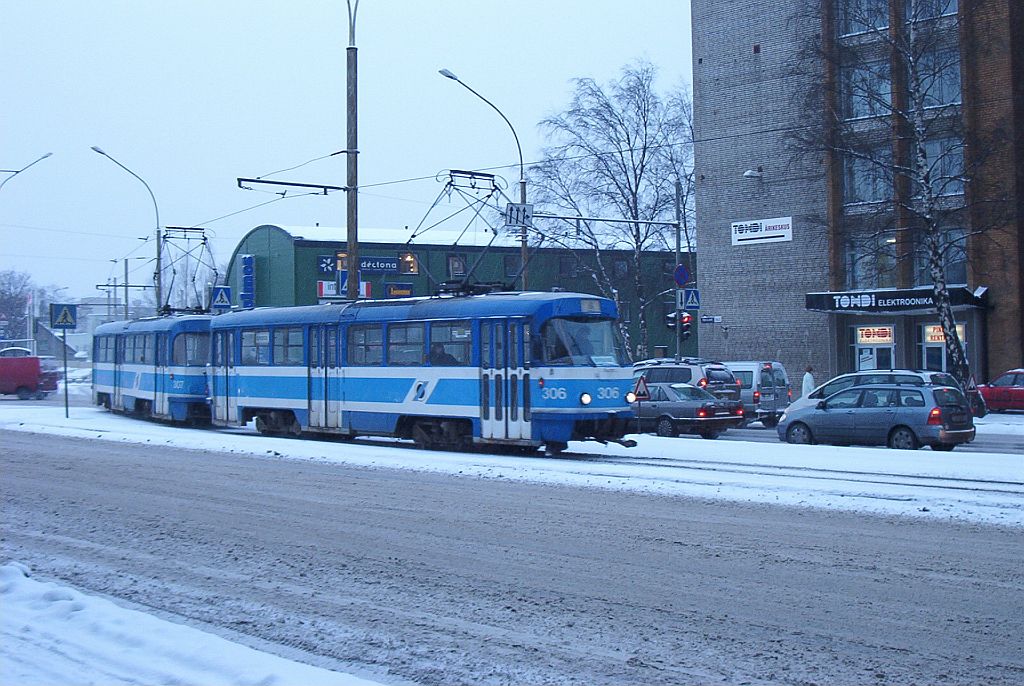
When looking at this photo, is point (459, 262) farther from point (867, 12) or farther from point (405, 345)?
point (405, 345)

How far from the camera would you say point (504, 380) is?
19.7m

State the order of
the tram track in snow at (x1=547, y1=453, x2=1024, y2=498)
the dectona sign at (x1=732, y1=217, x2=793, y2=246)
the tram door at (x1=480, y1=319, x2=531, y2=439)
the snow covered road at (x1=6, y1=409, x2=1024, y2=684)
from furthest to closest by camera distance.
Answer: the dectona sign at (x1=732, y1=217, x2=793, y2=246)
the tram door at (x1=480, y1=319, x2=531, y2=439)
the tram track in snow at (x1=547, y1=453, x2=1024, y2=498)
the snow covered road at (x1=6, y1=409, x2=1024, y2=684)

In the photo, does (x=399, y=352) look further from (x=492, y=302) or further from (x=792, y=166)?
(x=792, y=166)

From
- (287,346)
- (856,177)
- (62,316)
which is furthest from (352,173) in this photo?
(856,177)

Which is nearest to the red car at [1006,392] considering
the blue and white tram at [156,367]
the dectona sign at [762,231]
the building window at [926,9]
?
the building window at [926,9]

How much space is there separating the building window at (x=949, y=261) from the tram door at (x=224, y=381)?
23.2 meters

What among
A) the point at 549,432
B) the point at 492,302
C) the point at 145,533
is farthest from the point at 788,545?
the point at 492,302

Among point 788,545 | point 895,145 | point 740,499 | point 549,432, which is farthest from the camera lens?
point 895,145

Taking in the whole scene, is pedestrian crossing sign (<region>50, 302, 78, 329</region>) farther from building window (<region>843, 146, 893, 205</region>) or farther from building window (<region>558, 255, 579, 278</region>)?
building window (<region>558, 255, 579, 278</region>)

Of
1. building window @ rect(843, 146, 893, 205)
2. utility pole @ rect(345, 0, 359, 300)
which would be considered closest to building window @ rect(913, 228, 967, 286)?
building window @ rect(843, 146, 893, 205)

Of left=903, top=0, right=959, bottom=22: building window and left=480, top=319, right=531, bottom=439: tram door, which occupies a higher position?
left=903, top=0, right=959, bottom=22: building window

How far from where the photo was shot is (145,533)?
444 inches

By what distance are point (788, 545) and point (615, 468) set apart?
7.04m

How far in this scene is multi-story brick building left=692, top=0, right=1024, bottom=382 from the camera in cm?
3588
